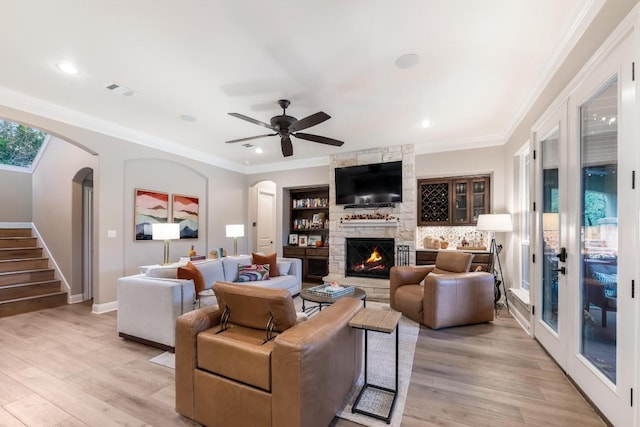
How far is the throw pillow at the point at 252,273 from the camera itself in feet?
14.4

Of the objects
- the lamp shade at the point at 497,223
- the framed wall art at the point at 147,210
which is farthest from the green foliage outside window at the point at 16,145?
the lamp shade at the point at 497,223

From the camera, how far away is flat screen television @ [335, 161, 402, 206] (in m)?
5.52

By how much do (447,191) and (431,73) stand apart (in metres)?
3.34

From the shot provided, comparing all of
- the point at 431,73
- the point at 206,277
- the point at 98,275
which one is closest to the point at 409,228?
the point at 431,73

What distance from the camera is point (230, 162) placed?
6871mm

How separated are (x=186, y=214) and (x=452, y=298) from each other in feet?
16.7

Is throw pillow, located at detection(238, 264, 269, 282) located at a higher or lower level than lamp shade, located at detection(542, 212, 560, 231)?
lower

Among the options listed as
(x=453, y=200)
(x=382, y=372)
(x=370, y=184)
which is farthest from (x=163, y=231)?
(x=453, y=200)

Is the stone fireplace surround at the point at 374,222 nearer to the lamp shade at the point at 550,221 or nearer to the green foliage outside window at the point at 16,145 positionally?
the lamp shade at the point at 550,221

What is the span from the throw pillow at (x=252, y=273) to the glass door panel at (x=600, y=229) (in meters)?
3.74

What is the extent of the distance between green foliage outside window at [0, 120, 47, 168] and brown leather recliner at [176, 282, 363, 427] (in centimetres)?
825

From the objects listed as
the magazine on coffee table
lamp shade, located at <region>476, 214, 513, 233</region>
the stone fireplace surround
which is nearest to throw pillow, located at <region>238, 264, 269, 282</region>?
the magazine on coffee table

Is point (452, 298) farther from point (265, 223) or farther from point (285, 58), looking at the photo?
point (265, 223)

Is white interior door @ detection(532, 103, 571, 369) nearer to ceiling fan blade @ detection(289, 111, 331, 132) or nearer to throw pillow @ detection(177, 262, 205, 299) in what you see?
ceiling fan blade @ detection(289, 111, 331, 132)
